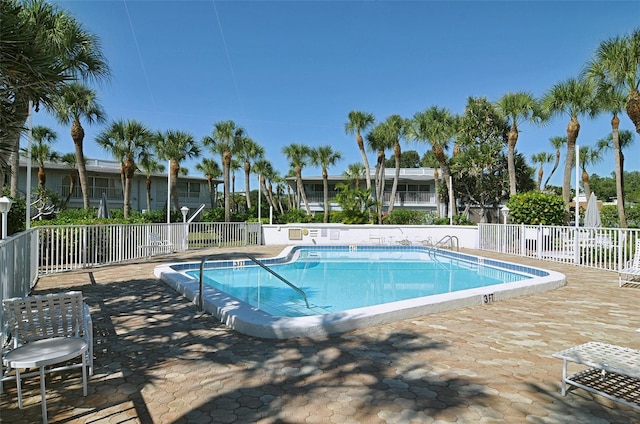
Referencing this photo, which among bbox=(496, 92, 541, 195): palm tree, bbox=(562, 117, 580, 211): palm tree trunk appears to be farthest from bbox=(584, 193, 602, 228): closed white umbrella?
bbox=(496, 92, 541, 195): palm tree

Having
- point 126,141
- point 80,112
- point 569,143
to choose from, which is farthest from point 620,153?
point 80,112

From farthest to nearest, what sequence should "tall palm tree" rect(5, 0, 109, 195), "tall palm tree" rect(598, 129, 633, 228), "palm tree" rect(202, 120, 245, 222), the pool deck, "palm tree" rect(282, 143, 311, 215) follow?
"palm tree" rect(282, 143, 311, 215) → "palm tree" rect(202, 120, 245, 222) → "tall palm tree" rect(598, 129, 633, 228) → "tall palm tree" rect(5, 0, 109, 195) → the pool deck

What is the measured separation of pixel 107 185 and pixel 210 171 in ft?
31.9

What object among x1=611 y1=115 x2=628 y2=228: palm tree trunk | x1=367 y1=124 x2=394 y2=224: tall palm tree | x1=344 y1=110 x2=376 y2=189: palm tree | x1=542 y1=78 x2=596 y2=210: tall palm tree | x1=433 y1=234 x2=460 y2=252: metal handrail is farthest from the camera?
x1=344 y1=110 x2=376 y2=189: palm tree

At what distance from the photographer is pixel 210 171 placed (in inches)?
1580

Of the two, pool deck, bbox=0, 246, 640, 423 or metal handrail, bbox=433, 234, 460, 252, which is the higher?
metal handrail, bbox=433, 234, 460, 252

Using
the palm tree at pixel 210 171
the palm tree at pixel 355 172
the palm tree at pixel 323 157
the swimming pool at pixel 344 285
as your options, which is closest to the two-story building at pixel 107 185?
the palm tree at pixel 210 171

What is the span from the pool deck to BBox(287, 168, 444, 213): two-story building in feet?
101

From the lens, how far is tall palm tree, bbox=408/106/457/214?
25.9m

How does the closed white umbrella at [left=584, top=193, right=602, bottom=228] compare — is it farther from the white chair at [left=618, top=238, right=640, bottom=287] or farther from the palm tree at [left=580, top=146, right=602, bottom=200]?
the palm tree at [left=580, top=146, right=602, bottom=200]

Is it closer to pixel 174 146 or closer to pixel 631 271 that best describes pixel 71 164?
pixel 174 146

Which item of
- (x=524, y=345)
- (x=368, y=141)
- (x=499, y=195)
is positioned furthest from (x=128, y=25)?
(x=499, y=195)

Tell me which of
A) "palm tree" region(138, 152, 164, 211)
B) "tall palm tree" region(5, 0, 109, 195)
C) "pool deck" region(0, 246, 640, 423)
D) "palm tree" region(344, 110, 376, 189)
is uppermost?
"palm tree" region(344, 110, 376, 189)

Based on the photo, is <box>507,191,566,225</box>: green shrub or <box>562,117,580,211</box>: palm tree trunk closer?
<box>507,191,566,225</box>: green shrub
